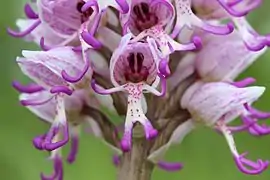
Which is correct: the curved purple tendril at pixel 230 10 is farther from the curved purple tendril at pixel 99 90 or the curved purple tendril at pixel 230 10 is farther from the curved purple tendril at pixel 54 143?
the curved purple tendril at pixel 54 143

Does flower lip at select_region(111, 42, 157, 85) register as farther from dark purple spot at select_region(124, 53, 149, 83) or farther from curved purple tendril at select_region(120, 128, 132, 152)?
curved purple tendril at select_region(120, 128, 132, 152)

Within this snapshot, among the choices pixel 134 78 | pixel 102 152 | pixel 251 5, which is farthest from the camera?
pixel 102 152

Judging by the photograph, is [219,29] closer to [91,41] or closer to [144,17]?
[144,17]

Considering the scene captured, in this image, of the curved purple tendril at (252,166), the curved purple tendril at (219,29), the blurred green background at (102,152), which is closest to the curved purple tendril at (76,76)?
the curved purple tendril at (219,29)

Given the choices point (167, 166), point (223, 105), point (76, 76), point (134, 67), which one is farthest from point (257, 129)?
point (76, 76)

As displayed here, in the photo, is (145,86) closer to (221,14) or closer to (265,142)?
(221,14)

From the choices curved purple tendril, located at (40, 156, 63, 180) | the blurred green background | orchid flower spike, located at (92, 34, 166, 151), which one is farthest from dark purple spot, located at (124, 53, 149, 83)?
the blurred green background
